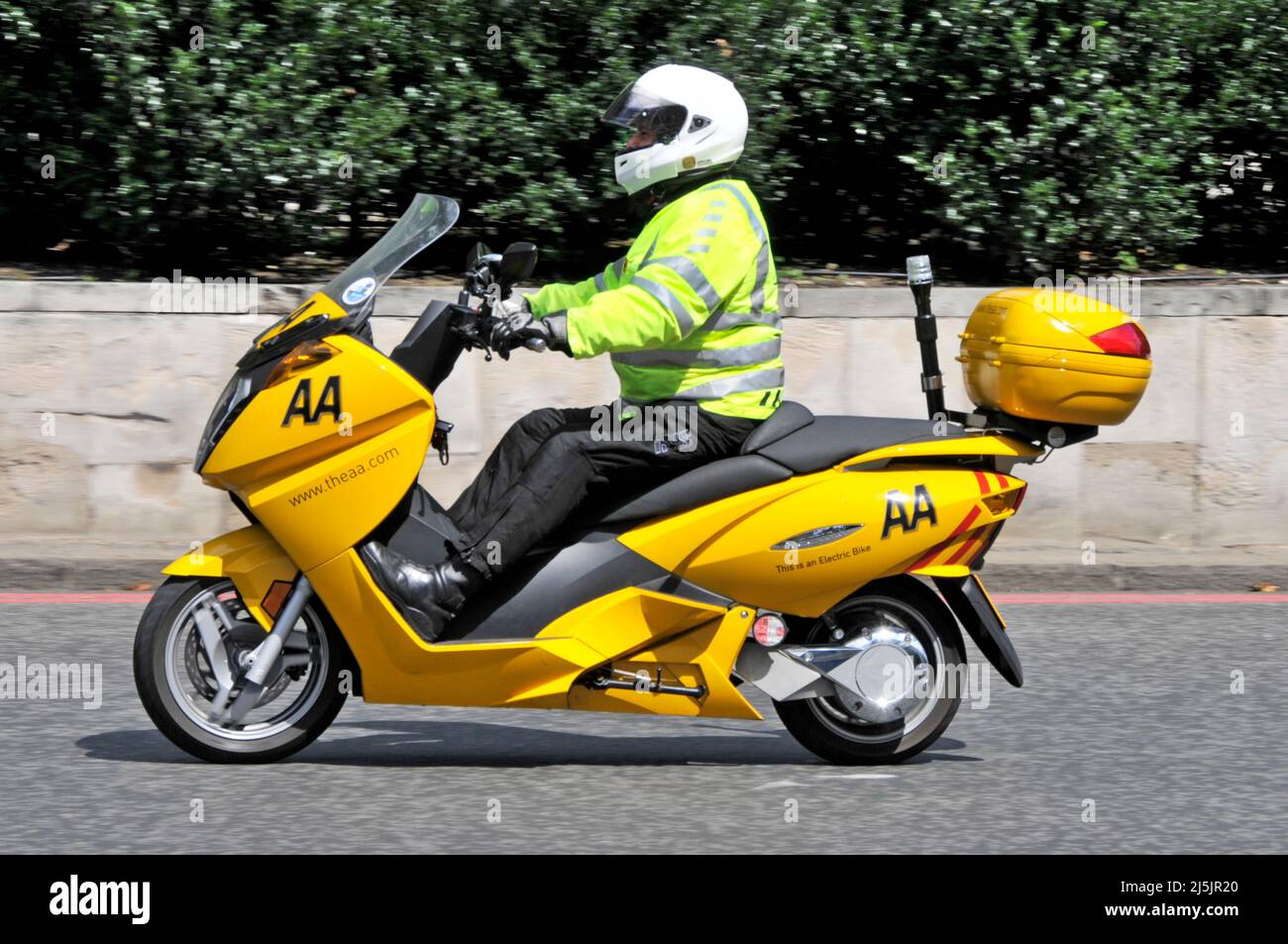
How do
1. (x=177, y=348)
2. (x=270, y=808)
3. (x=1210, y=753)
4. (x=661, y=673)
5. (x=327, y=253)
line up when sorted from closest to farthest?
(x=270, y=808), (x=661, y=673), (x=1210, y=753), (x=177, y=348), (x=327, y=253)

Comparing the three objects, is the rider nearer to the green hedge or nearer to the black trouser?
the black trouser

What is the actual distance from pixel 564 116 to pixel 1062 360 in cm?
459

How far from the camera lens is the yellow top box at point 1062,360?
5.32m

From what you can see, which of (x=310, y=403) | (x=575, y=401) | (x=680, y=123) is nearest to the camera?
(x=310, y=403)

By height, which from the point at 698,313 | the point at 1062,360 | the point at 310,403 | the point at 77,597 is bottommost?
the point at 77,597

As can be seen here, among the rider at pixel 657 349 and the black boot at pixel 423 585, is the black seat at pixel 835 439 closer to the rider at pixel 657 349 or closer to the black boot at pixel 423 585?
the rider at pixel 657 349

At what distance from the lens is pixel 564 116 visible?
9406 mm

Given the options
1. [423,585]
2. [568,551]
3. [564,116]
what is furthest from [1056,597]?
[423,585]

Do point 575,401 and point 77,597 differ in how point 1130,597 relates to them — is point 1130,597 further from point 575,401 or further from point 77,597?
point 77,597

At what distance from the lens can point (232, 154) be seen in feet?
30.0

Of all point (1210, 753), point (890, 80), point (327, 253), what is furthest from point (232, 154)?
point (1210, 753)

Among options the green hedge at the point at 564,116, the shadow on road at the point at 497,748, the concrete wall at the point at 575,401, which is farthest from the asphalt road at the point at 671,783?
the green hedge at the point at 564,116

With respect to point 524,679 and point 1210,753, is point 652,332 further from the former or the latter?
point 1210,753

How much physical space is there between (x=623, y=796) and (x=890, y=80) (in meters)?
5.63
